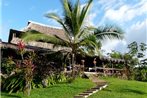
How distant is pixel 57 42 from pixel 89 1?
277 cm

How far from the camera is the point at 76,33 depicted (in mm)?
18359

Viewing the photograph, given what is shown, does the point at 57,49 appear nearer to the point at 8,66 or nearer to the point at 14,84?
the point at 8,66

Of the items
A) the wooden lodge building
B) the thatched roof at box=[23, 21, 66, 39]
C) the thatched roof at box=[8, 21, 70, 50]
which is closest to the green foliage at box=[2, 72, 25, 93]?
the wooden lodge building

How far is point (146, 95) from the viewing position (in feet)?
52.3

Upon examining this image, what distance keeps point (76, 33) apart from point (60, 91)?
13.1 ft

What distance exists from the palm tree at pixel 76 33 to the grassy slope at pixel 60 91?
177 centimetres

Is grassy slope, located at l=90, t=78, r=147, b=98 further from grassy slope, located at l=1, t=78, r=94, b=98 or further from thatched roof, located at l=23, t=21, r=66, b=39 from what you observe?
thatched roof, located at l=23, t=21, r=66, b=39

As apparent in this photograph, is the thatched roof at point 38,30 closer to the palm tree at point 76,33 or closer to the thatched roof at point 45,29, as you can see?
the thatched roof at point 45,29

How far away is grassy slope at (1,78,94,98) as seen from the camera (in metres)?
14.6

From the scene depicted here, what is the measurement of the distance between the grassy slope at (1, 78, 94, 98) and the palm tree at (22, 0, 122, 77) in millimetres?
1771

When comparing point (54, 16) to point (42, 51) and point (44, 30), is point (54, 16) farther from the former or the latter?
point (44, 30)

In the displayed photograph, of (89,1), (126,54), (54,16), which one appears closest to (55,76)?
(54,16)

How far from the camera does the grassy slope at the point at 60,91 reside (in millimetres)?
14641

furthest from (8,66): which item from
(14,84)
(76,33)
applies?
(76,33)
